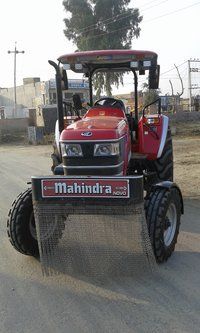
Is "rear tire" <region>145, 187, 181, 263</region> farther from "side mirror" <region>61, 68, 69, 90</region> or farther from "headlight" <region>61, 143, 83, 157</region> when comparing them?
"side mirror" <region>61, 68, 69, 90</region>

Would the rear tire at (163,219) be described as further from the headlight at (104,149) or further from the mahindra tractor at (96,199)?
the headlight at (104,149)

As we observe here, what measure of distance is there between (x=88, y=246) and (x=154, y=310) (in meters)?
1.05

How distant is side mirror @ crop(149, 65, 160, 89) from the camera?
263 inches

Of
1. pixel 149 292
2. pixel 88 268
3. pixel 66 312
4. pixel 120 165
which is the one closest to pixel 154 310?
pixel 149 292

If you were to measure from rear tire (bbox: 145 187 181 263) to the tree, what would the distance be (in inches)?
1525

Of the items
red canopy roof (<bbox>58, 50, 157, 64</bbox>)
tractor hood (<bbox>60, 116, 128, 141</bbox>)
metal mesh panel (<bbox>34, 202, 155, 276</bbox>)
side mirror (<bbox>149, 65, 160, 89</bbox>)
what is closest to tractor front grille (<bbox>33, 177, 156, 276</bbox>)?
metal mesh panel (<bbox>34, 202, 155, 276</bbox>)

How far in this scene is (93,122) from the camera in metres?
5.78

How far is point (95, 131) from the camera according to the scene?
5.37 metres

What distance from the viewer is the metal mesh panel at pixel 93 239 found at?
486 cm

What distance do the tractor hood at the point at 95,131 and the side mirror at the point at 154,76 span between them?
4.04 ft

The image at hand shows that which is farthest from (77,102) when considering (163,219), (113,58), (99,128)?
(163,219)

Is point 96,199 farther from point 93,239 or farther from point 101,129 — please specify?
point 101,129

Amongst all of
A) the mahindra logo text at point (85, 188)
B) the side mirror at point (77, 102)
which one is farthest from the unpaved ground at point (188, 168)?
the mahindra logo text at point (85, 188)

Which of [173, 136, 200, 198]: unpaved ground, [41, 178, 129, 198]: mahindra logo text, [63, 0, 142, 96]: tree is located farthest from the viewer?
[63, 0, 142, 96]: tree
